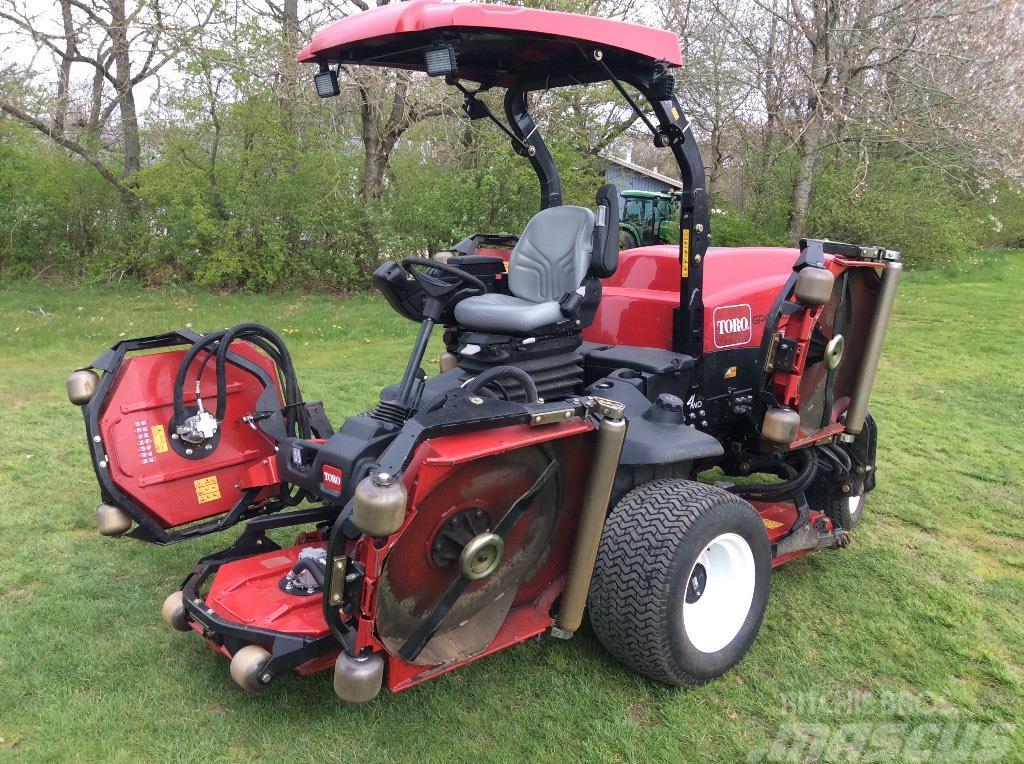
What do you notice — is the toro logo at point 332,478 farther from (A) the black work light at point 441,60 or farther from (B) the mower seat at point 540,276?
(A) the black work light at point 441,60

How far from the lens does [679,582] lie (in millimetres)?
2678

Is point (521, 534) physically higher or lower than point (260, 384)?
lower

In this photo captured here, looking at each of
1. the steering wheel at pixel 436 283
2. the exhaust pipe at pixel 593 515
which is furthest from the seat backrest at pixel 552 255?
the exhaust pipe at pixel 593 515

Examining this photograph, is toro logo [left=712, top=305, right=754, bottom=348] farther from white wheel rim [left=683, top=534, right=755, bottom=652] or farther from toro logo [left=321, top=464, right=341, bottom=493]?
toro logo [left=321, top=464, right=341, bottom=493]

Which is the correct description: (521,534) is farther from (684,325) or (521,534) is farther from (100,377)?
(100,377)

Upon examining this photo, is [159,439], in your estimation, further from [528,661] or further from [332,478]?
[528,661]

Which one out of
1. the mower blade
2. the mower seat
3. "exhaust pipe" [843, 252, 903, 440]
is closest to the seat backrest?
the mower seat

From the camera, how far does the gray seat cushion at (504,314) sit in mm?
3176

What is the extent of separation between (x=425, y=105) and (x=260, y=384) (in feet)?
26.4

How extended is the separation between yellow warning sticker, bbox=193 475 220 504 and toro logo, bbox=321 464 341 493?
710mm

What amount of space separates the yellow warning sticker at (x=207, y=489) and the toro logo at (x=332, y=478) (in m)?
0.71

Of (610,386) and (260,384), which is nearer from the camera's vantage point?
(610,386)

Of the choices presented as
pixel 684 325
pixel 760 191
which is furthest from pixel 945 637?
pixel 760 191

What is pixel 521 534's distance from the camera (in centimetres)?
265
